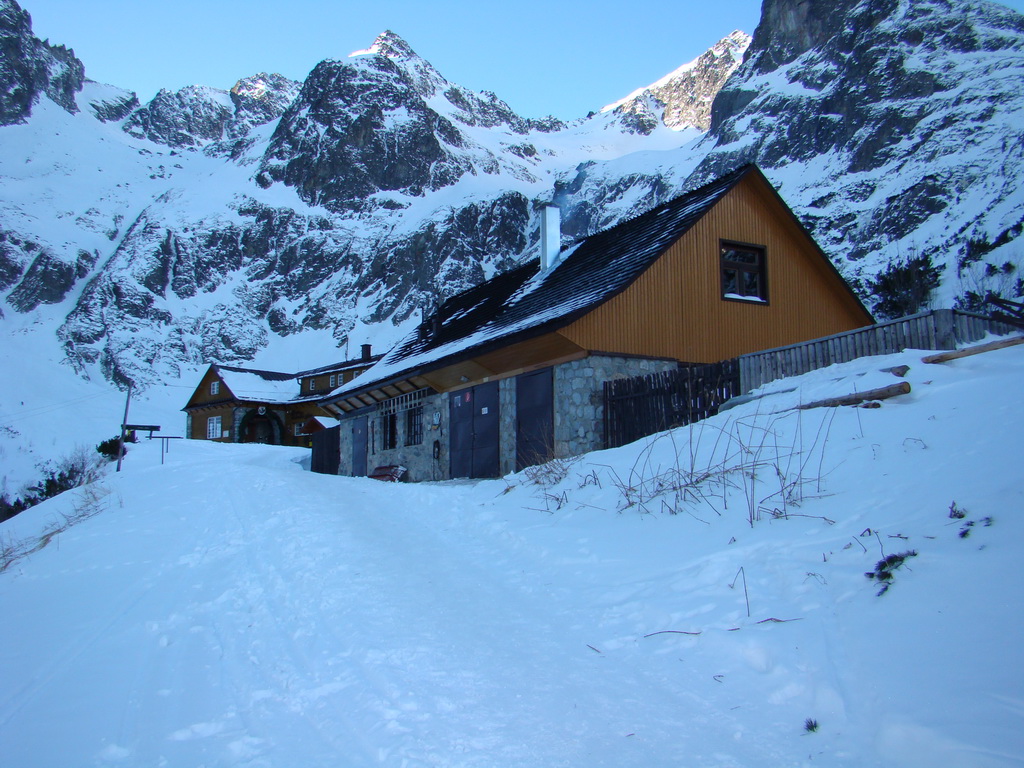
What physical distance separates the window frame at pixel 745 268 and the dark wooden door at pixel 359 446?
13.2m

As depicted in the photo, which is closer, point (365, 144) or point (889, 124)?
point (889, 124)

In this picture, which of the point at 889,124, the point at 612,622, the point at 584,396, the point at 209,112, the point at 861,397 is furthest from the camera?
the point at 209,112

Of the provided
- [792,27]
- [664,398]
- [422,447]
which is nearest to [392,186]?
[792,27]

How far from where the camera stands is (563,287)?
58.3ft

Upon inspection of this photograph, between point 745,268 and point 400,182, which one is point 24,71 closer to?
point 400,182

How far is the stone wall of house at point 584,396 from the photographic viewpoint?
47.4 ft

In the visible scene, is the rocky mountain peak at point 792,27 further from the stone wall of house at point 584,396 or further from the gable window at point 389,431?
the stone wall of house at point 584,396

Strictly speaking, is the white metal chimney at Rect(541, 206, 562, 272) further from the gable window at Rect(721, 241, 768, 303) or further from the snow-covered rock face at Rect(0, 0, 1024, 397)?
the snow-covered rock face at Rect(0, 0, 1024, 397)

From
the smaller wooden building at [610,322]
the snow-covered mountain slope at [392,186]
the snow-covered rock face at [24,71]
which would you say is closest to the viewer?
the smaller wooden building at [610,322]

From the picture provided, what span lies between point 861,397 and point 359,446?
19.6 meters

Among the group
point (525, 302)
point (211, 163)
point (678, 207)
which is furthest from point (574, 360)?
point (211, 163)

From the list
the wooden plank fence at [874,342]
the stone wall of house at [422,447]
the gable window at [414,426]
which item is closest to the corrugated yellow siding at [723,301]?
the wooden plank fence at [874,342]

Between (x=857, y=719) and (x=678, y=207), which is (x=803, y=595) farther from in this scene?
(x=678, y=207)

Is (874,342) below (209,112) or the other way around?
below
